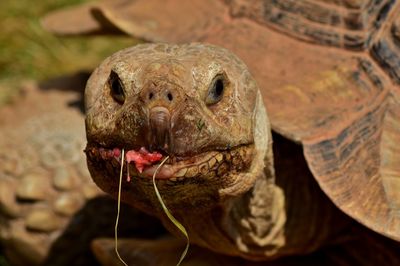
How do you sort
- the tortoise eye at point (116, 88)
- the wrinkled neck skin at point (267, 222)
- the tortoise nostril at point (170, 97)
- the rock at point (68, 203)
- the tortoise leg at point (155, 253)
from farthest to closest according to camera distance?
the rock at point (68, 203) → the tortoise leg at point (155, 253) → the wrinkled neck skin at point (267, 222) → the tortoise eye at point (116, 88) → the tortoise nostril at point (170, 97)

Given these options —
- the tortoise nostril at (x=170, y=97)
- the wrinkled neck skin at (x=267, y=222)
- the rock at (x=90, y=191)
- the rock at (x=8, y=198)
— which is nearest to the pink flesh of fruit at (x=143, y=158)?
the tortoise nostril at (x=170, y=97)

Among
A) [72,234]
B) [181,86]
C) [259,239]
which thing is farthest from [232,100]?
[72,234]

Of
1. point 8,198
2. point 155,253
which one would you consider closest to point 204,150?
point 155,253

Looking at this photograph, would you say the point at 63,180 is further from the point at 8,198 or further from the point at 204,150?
→ the point at 204,150

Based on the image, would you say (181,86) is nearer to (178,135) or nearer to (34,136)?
(178,135)

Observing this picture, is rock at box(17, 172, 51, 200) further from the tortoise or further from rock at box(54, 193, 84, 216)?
the tortoise

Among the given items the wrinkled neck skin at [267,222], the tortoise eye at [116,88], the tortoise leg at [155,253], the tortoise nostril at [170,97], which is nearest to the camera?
the tortoise nostril at [170,97]

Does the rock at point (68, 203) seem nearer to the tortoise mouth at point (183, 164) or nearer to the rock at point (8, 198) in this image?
the rock at point (8, 198)

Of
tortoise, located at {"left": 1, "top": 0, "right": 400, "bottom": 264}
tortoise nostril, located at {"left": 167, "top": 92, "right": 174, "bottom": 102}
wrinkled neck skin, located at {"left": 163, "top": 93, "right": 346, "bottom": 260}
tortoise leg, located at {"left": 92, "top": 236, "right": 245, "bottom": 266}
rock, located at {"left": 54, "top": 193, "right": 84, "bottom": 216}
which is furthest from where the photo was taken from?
rock, located at {"left": 54, "top": 193, "right": 84, "bottom": 216}

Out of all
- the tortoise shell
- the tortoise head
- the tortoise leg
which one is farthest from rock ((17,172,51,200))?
the tortoise head
